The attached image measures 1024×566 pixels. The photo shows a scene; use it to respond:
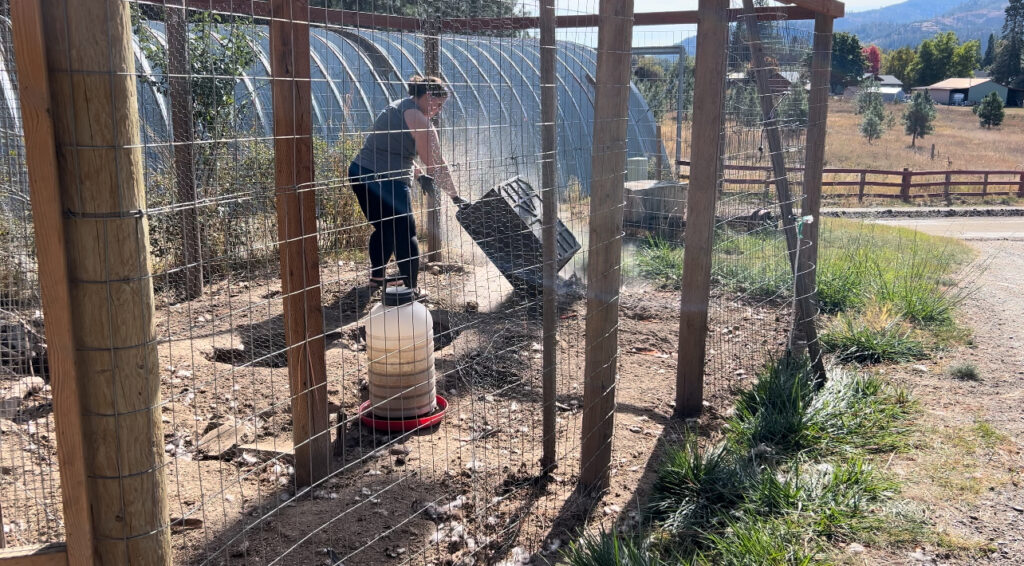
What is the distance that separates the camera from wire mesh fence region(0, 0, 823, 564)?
342cm

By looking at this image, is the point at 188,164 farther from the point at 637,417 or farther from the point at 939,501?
the point at 939,501

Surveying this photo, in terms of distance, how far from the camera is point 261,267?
7742mm

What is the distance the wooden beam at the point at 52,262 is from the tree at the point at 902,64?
10737 centimetres

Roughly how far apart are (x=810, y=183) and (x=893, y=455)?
2134 mm

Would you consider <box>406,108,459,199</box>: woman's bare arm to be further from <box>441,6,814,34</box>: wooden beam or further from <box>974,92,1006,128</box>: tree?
<box>974,92,1006,128</box>: tree

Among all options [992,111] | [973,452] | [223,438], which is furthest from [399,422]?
[992,111]

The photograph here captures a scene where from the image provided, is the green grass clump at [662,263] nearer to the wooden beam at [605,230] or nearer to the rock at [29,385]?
the wooden beam at [605,230]

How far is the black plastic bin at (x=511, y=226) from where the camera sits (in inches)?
275

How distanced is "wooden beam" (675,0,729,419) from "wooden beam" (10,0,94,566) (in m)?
3.89

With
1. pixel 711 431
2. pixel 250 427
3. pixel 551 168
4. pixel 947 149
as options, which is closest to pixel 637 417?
pixel 711 431

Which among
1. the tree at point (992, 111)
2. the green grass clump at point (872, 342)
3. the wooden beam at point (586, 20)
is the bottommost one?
the green grass clump at point (872, 342)

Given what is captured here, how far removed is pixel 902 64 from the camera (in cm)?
10094

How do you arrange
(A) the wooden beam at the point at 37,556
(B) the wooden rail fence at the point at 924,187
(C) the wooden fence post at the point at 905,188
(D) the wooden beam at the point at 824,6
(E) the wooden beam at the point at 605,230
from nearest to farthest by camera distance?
(A) the wooden beam at the point at 37,556, (E) the wooden beam at the point at 605,230, (D) the wooden beam at the point at 824,6, (B) the wooden rail fence at the point at 924,187, (C) the wooden fence post at the point at 905,188

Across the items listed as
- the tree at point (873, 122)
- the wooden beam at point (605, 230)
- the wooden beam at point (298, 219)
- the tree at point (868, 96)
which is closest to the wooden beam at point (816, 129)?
the wooden beam at point (605, 230)
